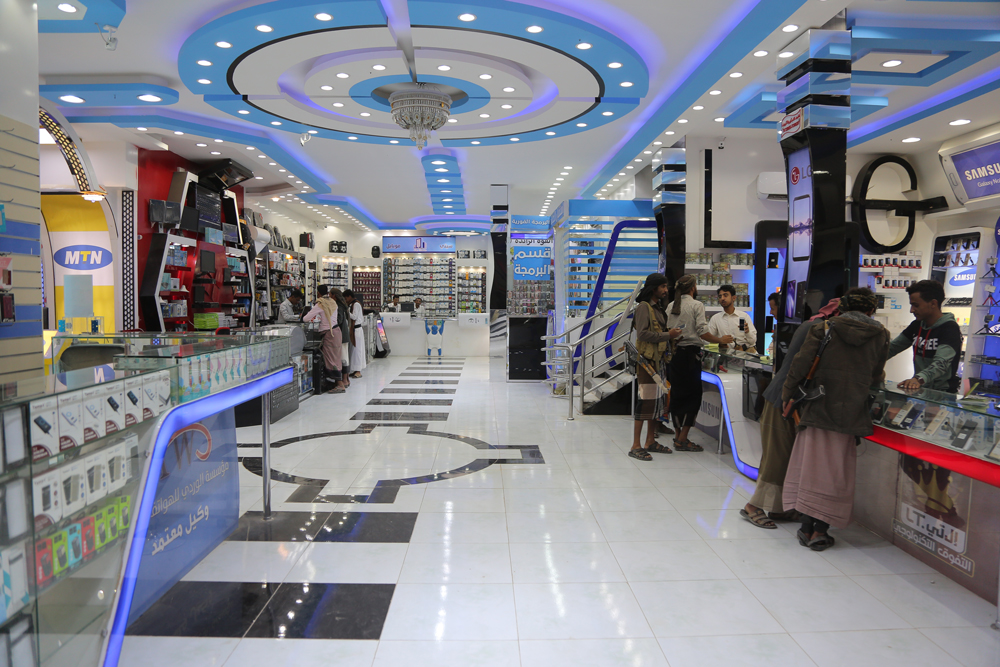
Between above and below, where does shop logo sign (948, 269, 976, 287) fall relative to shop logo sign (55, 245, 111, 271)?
below

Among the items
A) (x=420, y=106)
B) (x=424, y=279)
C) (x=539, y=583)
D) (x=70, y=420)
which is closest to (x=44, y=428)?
(x=70, y=420)

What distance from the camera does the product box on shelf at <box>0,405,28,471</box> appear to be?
4.86 feet

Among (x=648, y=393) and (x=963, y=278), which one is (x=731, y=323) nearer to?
(x=648, y=393)

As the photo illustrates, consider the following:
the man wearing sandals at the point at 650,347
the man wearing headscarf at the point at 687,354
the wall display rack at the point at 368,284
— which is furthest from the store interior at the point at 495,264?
the wall display rack at the point at 368,284

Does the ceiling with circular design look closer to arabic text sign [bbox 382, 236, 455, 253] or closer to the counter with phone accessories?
the counter with phone accessories

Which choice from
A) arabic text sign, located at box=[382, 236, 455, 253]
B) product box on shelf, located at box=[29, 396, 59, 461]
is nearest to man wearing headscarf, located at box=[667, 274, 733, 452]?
product box on shelf, located at box=[29, 396, 59, 461]

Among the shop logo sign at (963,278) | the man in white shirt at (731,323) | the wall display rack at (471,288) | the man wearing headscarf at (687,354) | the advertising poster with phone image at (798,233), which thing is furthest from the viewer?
the wall display rack at (471,288)

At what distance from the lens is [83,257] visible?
777cm

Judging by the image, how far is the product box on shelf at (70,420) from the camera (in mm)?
1706

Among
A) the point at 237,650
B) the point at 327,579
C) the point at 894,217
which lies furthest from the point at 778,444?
the point at 894,217

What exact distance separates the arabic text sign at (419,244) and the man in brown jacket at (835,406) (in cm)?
1457

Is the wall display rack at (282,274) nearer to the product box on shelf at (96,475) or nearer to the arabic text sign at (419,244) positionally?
the arabic text sign at (419,244)

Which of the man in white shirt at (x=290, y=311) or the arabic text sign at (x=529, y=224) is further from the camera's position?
the arabic text sign at (x=529, y=224)

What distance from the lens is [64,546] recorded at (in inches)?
67.5
